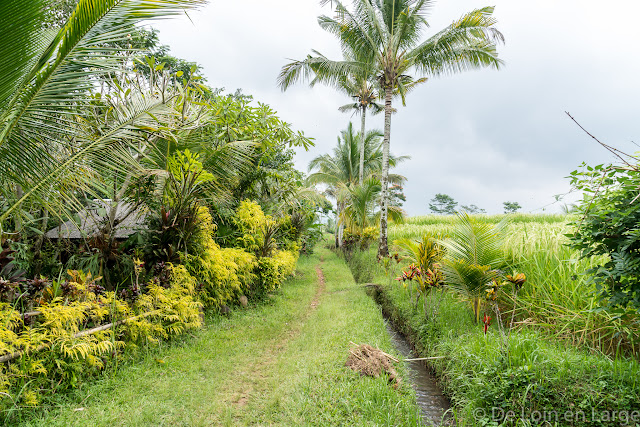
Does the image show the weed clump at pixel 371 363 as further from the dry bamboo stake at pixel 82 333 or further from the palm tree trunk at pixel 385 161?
the palm tree trunk at pixel 385 161

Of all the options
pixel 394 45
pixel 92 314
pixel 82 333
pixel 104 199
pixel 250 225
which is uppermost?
pixel 394 45

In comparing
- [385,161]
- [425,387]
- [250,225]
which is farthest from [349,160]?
[425,387]

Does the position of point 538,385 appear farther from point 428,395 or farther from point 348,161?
point 348,161

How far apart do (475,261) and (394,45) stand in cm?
835

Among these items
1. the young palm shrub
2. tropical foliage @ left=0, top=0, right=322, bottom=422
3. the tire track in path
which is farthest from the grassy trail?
the young palm shrub

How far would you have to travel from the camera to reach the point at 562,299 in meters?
4.05

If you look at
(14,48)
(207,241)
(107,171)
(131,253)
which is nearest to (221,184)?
(207,241)

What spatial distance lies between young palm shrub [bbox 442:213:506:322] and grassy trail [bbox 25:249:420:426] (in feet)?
4.54

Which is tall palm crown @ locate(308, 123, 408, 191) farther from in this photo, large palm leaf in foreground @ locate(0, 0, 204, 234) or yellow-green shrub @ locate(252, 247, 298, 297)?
large palm leaf in foreground @ locate(0, 0, 204, 234)

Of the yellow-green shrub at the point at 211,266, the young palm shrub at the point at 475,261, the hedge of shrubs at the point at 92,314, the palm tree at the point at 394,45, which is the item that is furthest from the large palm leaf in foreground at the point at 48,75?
the palm tree at the point at 394,45

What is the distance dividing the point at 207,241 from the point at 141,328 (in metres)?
1.78

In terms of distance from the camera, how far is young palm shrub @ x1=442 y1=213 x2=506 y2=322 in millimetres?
4734

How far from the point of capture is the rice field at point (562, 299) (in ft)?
11.0

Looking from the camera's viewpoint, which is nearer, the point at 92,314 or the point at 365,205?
the point at 92,314
